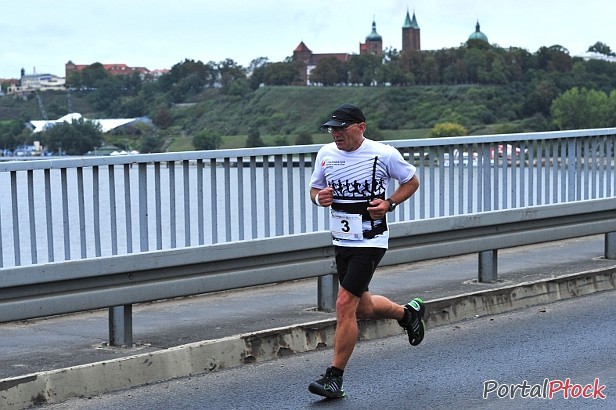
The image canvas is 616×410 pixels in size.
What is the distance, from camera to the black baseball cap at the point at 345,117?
6926 millimetres

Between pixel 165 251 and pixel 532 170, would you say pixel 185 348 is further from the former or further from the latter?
pixel 532 170

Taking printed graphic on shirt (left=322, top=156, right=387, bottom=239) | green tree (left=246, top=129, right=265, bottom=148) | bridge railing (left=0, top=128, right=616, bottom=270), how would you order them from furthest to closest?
green tree (left=246, top=129, right=265, bottom=148) → bridge railing (left=0, top=128, right=616, bottom=270) → printed graphic on shirt (left=322, top=156, right=387, bottom=239)

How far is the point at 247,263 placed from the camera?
330 inches

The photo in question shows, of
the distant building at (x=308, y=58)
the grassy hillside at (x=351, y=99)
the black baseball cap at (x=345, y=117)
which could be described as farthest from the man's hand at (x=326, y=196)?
the distant building at (x=308, y=58)

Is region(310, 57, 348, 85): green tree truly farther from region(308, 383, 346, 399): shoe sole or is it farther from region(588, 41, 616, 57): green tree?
region(308, 383, 346, 399): shoe sole

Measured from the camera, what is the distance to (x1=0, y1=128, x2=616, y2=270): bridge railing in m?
7.56

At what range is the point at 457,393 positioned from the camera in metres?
6.93

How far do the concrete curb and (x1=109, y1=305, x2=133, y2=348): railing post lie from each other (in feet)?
1.29

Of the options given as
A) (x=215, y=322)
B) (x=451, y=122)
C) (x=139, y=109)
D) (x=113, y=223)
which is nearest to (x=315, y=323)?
(x=215, y=322)

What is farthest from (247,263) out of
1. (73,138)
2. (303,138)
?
(303,138)

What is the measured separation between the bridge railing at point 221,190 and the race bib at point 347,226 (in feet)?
4.92

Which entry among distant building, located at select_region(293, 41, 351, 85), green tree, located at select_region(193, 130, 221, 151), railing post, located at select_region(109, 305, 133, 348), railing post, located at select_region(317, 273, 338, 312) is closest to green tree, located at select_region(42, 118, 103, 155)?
railing post, located at select_region(317, 273, 338, 312)

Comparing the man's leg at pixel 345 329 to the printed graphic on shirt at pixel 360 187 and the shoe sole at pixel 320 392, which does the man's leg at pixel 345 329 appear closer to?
the shoe sole at pixel 320 392

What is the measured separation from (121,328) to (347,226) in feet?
5.67
